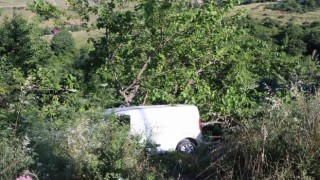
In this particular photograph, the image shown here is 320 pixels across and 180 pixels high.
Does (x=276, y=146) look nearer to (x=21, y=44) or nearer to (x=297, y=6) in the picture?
(x=21, y=44)

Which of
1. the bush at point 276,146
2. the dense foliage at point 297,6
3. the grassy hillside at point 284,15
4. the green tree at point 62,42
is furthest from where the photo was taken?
the dense foliage at point 297,6

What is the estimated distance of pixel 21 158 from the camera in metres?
4.99

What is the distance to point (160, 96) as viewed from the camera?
11.0 meters

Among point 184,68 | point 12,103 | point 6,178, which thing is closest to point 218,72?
point 184,68

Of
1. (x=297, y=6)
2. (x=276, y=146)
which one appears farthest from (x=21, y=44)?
(x=297, y=6)

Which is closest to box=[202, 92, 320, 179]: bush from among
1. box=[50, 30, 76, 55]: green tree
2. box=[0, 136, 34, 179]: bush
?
box=[0, 136, 34, 179]: bush

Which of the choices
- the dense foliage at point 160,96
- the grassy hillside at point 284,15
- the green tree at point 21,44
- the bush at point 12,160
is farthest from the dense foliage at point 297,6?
the bush at point 12,160

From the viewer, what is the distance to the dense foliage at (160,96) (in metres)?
4.79

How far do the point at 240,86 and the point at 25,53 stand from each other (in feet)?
43.9

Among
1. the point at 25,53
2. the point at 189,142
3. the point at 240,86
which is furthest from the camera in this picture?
the point at 25,53

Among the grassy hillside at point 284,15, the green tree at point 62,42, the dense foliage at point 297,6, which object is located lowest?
the green tree at point 62,42

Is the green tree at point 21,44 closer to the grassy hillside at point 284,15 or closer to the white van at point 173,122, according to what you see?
the white van at point 173,122

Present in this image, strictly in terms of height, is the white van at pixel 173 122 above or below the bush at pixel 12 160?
below

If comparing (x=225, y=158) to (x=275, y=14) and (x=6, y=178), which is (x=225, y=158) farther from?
(x=275, y=14)
